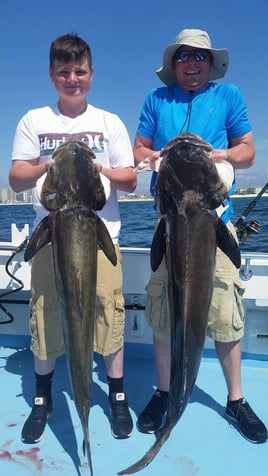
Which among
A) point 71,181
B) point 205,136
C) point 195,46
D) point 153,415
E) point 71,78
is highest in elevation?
point 195,46

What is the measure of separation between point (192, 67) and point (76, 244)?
1.75 meters

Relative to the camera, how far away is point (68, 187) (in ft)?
9.47

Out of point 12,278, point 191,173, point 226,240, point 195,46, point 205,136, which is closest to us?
point 191,173

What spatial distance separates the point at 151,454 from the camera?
285 centimetres

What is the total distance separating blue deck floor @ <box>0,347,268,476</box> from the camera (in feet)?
10.5

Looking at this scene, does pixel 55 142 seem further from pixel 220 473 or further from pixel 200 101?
pixel 220 473

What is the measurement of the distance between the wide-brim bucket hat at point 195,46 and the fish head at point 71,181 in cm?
127

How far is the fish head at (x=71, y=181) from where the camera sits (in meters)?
2.88

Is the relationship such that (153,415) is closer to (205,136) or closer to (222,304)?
(222,304)

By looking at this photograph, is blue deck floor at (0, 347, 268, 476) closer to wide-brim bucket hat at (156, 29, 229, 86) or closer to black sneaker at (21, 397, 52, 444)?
black sneaker at (21, 397, 52, 444)

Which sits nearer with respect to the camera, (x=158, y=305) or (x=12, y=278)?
(x=158, y=305)

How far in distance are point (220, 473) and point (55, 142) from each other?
2732 millimetres

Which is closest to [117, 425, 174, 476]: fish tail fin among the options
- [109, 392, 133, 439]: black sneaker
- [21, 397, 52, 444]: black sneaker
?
[109, 392, 133, 439]: black sneaker

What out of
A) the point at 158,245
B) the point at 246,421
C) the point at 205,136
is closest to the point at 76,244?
the point at 158,245
